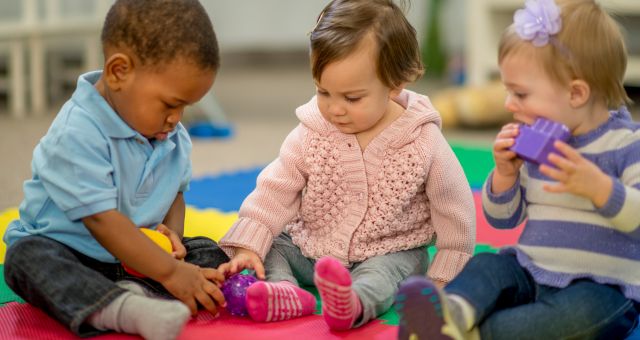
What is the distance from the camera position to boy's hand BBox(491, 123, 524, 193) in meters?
1.14

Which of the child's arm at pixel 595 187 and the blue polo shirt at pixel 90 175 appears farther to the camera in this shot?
the blue polo shirt at pixel 90 175

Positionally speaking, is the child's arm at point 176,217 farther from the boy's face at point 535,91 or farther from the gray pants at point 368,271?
the boy's face at point 535,91

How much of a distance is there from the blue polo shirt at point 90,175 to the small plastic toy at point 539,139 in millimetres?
518

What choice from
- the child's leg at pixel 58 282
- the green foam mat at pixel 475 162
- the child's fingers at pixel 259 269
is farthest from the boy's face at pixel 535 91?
the green foam mat at pixel 475 162

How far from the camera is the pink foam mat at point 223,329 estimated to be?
1.20 meters

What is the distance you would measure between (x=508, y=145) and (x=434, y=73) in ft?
9.89

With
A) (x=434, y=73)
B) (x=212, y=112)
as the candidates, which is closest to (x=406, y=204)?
(x=212, y=112)

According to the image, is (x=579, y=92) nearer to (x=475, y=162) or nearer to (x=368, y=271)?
(x=368, y=271)

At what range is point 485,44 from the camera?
10.9 feet

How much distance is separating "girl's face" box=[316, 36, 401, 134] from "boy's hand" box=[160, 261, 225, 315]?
31 cm

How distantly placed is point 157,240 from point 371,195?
33 centimetres

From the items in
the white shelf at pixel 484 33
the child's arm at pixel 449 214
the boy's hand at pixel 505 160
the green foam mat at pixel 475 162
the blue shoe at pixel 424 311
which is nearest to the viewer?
the blue shoe at pixel 424 311

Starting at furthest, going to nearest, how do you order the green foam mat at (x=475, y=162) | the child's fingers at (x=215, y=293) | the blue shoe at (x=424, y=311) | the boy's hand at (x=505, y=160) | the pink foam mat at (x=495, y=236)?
the green foam mat at (x=475, y=162), the pink foam mat at (x=495, y=236), the child's fingers at (x=215, y=293), the boy's hand at (x=505, y=160), the blue shoe at (x=424, y=311)

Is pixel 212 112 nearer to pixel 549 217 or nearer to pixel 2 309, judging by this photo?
pixel 2 309
